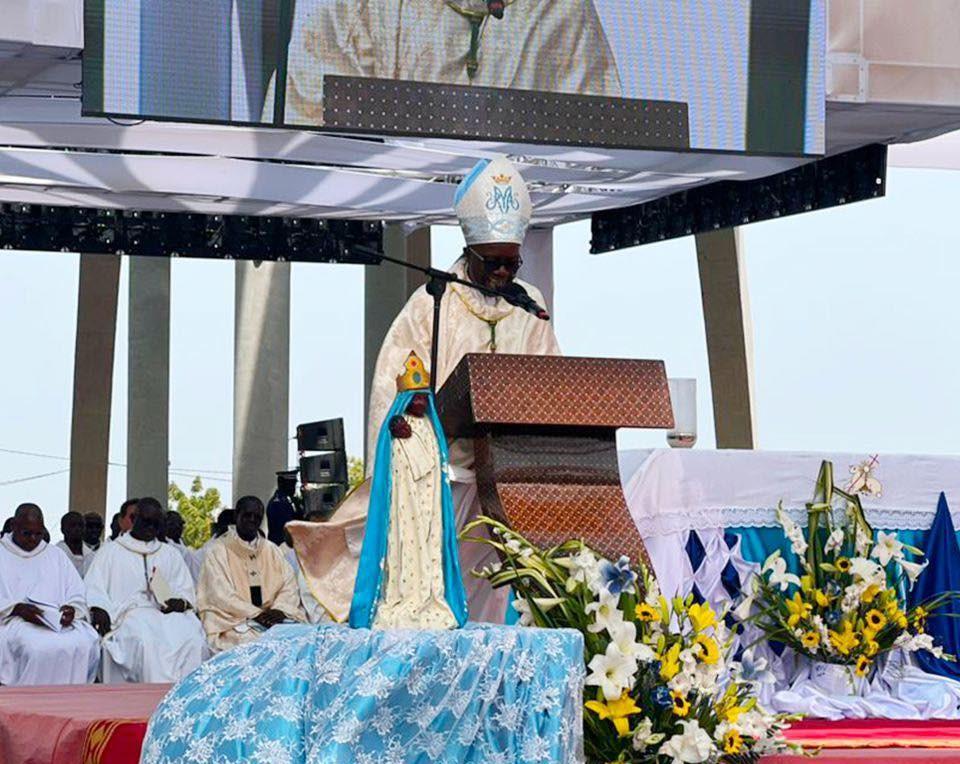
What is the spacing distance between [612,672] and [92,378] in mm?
15484

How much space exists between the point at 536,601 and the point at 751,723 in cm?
60

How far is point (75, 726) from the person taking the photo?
5.99 meters

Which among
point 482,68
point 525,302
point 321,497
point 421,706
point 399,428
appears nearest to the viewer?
point 421,706

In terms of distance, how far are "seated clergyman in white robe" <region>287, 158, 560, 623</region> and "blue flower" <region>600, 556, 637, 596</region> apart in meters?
0.76

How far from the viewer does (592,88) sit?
9.02m

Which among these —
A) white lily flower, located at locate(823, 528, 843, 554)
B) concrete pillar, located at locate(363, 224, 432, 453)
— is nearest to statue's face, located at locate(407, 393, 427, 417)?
white lily flower, located at locate(823, 528, 843, 554)

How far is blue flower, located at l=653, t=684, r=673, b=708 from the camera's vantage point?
4656 millimetres

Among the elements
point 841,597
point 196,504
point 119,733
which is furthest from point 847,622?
point 196,504

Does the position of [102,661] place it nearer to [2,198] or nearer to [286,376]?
[2,198]

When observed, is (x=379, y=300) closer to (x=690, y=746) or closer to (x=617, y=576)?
(x=617, y=576)

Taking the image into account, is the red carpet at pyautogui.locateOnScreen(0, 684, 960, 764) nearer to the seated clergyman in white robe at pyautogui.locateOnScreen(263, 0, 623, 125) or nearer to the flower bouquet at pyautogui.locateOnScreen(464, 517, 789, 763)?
the flower bouquet at pyautogui.locateOnScreen(464, 517, 789, 763)

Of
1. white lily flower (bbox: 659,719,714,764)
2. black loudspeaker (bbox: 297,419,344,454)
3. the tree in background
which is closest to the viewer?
white lily flower (bbox: 659,719,714,764)

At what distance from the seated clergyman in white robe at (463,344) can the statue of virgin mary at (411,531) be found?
343 millimetres

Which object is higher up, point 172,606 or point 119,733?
point 172,606
